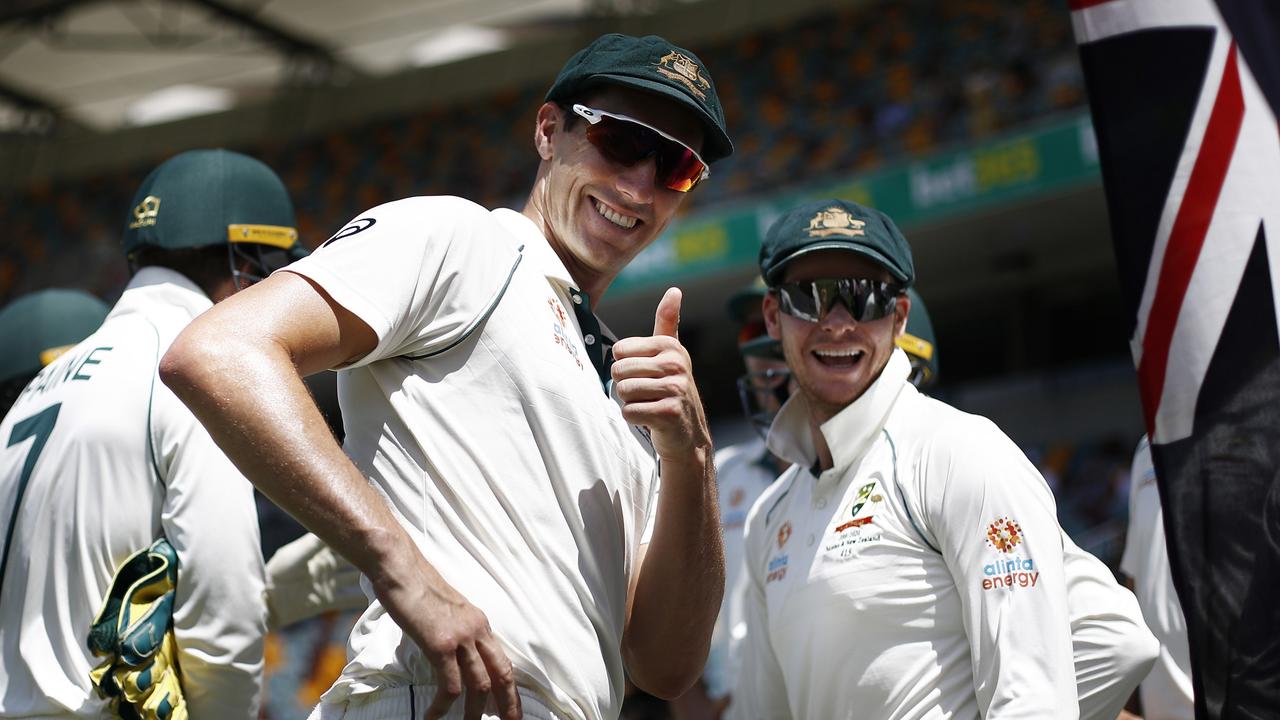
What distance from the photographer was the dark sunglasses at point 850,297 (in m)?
3.39

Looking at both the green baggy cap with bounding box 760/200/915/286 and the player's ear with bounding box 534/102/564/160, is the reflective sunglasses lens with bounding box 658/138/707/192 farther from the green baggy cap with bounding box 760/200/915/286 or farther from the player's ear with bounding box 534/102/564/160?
the green baggy cap with bounding box 760/200/915/286

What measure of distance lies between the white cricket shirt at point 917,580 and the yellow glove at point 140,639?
1388mm

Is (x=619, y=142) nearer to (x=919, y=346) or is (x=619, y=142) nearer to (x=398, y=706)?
(x=398, y=706)

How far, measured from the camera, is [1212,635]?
7.69ft

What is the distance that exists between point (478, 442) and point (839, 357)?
60.6 inches

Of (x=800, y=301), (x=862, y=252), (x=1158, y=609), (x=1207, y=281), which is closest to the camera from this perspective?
(x=1207, y=281)

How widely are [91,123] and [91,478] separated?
2227 cm

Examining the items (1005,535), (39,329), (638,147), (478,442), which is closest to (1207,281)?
(1005,535)

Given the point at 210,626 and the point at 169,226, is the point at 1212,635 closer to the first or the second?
the point at 210,626

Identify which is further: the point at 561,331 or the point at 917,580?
the point at 917,580

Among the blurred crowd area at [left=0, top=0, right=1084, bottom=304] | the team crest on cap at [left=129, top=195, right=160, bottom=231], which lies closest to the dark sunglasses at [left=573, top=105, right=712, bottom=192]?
the team crest on cap at [left=129, top=195, right=160, bottom=231]

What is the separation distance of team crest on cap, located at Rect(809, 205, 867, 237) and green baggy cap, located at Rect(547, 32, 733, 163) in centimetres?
95

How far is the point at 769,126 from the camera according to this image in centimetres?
1841

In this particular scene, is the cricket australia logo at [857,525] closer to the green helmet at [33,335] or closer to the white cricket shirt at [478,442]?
the white cricket shirt at [478,442]
